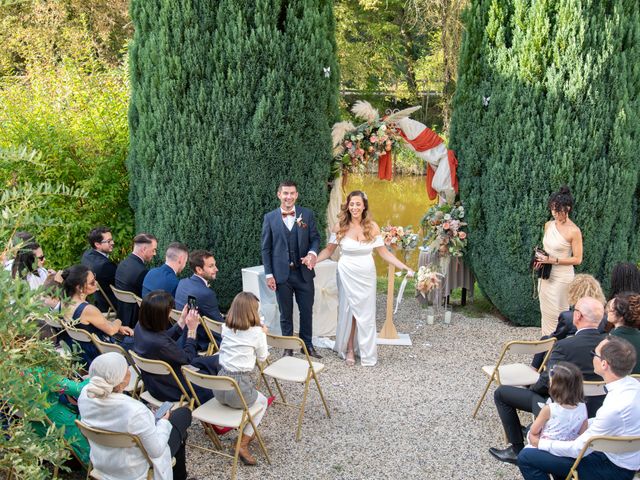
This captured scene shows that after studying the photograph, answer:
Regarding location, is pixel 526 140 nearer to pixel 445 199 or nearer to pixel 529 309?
pixel 445 199

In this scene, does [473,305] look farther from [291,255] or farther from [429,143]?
[291,255]

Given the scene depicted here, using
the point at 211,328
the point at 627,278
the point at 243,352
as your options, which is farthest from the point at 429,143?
the point at 243,352

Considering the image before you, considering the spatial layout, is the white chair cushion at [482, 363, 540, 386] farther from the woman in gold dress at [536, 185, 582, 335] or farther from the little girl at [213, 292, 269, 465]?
the little girl at [213, 292, 269, 465]

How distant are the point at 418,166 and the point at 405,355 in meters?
17.9

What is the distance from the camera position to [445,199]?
Result: 9.73m

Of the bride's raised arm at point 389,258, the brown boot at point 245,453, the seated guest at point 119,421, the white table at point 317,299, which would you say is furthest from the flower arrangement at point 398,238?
the seated guest at point 119,421

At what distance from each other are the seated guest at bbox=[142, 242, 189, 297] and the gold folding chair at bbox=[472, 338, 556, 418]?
A: 10.0ft

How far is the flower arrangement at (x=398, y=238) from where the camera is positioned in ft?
26.9

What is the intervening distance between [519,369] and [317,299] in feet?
9.79

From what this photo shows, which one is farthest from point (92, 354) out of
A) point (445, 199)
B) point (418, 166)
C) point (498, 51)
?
point (418, 166)

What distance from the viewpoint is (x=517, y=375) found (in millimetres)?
6047

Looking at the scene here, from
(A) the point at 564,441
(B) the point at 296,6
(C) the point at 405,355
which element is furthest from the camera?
(B) the point at 296,6

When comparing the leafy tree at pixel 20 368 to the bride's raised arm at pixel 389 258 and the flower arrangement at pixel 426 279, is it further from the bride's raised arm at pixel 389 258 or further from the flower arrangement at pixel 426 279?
the flower arrangement at pixel 426 279

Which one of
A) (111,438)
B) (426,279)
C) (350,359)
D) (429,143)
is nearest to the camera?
(111,438)
